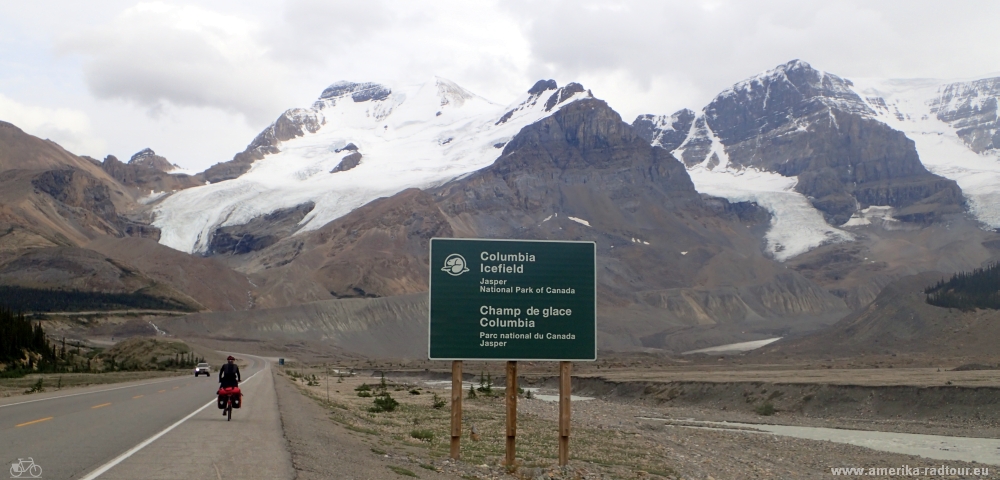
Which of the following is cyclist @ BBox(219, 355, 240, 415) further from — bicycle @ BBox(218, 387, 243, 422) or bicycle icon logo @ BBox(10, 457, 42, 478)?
bicycle icon logo @ BBox(10, 457, 42, 478)

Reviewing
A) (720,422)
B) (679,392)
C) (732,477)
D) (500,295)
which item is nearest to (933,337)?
A: (679,392)

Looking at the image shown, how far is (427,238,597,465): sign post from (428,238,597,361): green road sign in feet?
0.06

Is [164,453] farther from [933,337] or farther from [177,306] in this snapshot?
[177,306]

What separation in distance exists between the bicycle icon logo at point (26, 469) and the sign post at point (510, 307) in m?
7.72

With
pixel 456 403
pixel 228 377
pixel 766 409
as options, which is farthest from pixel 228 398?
pixel 766 409

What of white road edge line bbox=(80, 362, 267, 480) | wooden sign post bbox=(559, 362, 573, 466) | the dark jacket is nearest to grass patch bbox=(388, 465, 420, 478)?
wooden sign post bbox=(559, 362, 573, 466)

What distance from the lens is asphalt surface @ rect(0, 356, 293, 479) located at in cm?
1470

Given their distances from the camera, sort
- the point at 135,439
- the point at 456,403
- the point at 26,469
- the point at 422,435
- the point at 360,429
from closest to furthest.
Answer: the point at 26,469, the point at 135,439, the point at 456,403, the point at 422,435, the point at 360,429

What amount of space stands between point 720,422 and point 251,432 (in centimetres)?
3109

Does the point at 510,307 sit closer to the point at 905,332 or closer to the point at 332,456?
the point at 332,456

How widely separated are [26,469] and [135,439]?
14.3ft

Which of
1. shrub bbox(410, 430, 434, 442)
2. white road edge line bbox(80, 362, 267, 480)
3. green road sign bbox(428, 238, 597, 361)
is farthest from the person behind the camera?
shrub bbox(410, 430, 434, 442)

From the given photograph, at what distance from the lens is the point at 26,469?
46.6 feet

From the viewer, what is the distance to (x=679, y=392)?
64.2m
